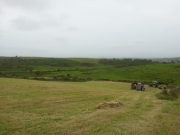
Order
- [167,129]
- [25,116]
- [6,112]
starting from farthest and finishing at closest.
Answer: [6,112]
[25,116]
[167,129]

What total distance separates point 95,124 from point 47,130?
2571 millimetres

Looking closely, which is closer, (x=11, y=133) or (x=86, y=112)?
(x=11, y=133)

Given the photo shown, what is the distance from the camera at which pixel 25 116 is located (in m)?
11.7

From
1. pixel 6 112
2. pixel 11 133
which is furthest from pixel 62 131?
pixel 6 112

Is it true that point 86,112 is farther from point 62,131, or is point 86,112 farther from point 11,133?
point 11,133

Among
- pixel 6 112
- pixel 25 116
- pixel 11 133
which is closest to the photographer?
pixel 11 133

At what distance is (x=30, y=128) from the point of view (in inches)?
373

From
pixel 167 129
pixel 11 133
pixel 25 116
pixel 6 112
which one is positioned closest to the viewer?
pixel 11 133

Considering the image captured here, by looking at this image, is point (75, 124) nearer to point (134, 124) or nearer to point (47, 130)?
point (47, 130)

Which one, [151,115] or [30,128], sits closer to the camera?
[30,128]

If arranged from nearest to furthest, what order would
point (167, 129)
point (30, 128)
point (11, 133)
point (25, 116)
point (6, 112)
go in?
point (11, 133) → point (30, 128) → point (167, 129) → point (25, 116) → point (6, 112)

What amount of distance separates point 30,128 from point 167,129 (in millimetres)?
6722

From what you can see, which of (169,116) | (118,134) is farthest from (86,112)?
(169,116)

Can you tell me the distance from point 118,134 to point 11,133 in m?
4.72
